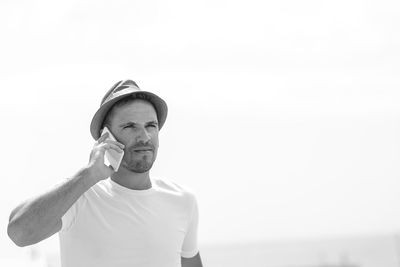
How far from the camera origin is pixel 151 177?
430 cm

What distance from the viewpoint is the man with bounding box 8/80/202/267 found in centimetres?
338

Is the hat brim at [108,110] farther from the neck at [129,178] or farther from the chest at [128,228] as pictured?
the chest at [128,228]

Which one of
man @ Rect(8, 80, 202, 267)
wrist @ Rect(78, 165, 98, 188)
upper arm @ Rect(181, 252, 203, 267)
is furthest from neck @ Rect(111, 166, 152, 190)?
upper arm @ Rect(181, 252, 203, 267)

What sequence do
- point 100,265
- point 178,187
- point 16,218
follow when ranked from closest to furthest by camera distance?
point 16,218 → point 100,265 → point 178,187

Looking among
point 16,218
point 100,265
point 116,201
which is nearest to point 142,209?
point 116,201

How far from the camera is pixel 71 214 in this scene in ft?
11.9

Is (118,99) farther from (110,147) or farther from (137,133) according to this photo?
(110,147)

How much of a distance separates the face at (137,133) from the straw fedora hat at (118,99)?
60 mm

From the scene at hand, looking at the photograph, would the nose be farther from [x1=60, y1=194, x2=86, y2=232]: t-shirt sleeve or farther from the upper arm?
the upper arm

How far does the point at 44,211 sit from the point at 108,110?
871 mm

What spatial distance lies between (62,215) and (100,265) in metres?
0.36

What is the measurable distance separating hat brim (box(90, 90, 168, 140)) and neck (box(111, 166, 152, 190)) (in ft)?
1.04

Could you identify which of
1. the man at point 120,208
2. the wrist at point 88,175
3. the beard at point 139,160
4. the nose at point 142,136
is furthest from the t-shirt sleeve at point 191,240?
the wrist at point 88,175

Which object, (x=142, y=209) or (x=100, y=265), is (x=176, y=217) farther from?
(x=100, y=265)
